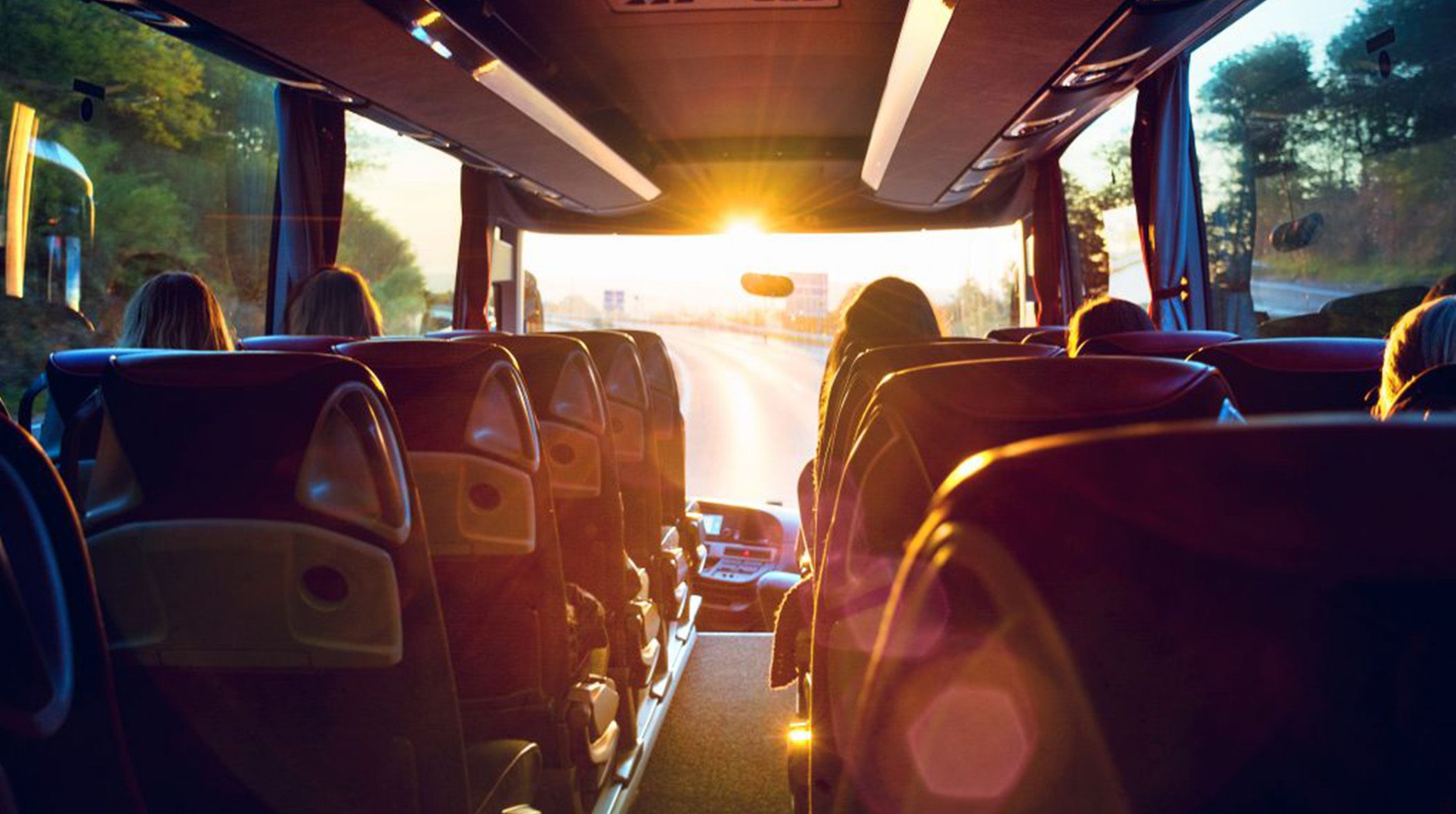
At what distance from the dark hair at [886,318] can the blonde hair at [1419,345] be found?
173 cm

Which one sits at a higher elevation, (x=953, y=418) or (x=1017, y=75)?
(x=1017, y=75)

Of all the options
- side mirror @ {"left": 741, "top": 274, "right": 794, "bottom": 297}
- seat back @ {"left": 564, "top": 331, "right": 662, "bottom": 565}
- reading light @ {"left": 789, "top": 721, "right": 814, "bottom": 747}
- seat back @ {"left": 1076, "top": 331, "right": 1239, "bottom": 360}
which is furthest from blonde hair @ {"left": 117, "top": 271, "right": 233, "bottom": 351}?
side mirror @ {"left": 741, "top": 274, "right": 794, "bottom": 297}

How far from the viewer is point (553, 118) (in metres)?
6.42

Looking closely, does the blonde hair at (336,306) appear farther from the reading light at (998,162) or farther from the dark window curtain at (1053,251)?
the dark window curtain at (1053,251)

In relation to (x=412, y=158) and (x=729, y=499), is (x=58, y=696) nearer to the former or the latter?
(x=729, y=499)

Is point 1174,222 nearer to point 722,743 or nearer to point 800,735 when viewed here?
point 722,743

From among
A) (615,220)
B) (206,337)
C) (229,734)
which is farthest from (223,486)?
(615,220)

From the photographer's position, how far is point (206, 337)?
3072 mm

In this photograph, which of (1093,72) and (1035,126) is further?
(1035,126)

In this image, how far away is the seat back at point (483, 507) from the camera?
2244mm

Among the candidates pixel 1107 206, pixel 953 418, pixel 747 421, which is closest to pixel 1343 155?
pixel 1107 206

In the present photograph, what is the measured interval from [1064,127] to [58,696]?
7.26 metres

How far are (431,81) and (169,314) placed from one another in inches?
112

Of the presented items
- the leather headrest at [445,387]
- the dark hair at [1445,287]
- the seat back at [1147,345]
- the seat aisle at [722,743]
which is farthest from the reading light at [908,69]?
the seat aisle at [722,743]
